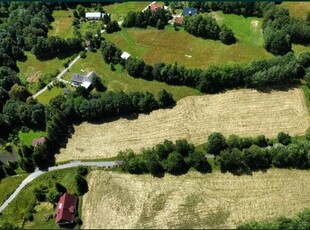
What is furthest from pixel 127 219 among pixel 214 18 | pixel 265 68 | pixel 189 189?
pixel 214 18

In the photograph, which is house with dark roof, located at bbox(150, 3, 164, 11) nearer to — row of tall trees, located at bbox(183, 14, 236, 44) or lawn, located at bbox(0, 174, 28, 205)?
row of tall trees, located at bbox(183, 14, 236, 44)

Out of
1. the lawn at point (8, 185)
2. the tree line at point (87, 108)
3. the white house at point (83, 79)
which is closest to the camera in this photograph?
the lawn at point (8, 185)

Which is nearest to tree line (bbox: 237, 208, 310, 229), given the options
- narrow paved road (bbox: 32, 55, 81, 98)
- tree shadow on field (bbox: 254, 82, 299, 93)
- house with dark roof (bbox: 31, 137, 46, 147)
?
tree shadow on field (bbox: 254, 82, 299, 93)

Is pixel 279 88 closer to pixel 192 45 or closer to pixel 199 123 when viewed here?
pixel 199 123

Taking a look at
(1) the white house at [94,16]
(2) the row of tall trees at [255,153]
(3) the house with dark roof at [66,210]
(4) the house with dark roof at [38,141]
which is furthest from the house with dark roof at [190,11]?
(3) the house with dark roof at [66,210]

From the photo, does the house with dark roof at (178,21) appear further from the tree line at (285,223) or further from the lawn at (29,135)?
the tree line at (285,223)
